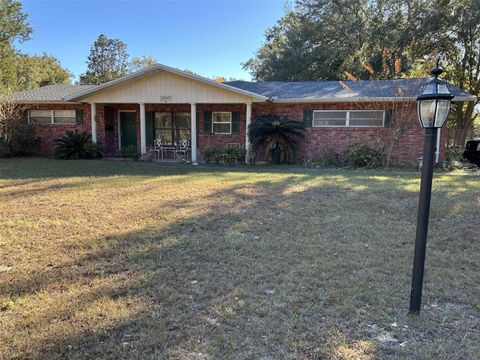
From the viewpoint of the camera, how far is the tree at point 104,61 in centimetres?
3841

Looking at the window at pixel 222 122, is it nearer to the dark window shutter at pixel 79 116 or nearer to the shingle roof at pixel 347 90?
the shingle roof at pixel 347 90

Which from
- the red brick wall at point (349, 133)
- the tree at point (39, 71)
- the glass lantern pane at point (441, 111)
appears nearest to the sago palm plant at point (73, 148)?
Result: the red brick wall at point (349, 133)

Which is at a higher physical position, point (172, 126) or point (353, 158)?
point (172, 126)

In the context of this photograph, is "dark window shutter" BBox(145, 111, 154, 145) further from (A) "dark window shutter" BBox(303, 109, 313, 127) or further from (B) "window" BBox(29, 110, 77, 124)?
(A) "dark window shutter" BBox(303, 109, 313, 127)

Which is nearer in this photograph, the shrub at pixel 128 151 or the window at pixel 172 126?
the shrub at pixel 128 151

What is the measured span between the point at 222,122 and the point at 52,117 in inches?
303

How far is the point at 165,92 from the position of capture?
44.3 feet

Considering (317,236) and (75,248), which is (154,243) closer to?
(75,248)

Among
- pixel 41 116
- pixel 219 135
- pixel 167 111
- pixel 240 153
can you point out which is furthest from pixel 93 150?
pixel 240 153

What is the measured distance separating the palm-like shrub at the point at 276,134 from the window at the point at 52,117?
27.5 feet

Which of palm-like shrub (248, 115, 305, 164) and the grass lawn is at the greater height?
palm-like shrub (248, 115, 305, 164)

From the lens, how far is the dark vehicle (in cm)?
1337

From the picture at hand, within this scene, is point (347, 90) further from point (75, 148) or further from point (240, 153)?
point (75, 148)

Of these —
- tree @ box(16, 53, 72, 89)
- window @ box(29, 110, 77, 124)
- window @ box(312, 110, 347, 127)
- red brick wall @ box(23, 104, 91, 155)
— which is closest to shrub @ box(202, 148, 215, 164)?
window @ box(312, 110, 347, 127)
